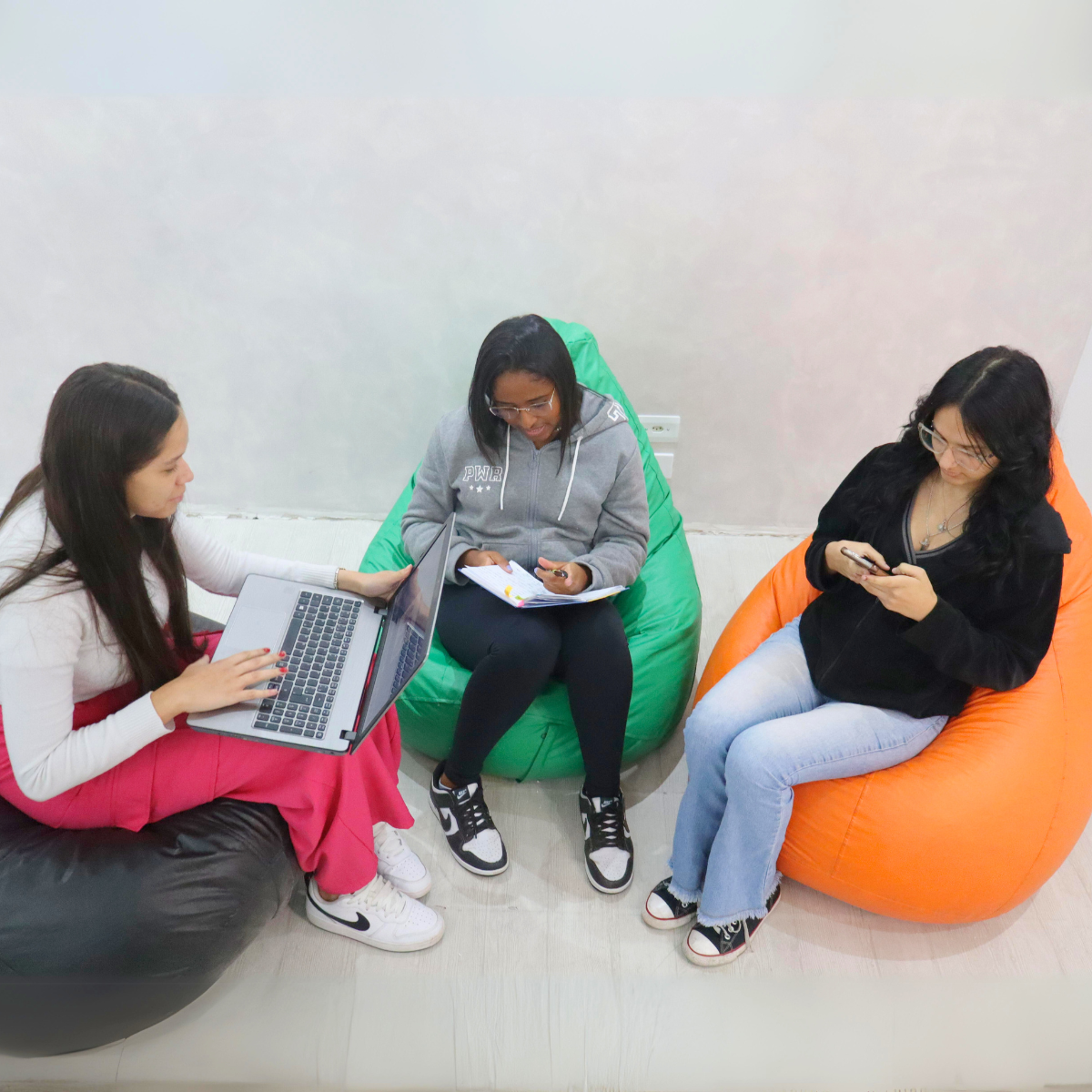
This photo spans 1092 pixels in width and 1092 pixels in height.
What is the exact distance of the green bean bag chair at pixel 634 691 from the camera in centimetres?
186

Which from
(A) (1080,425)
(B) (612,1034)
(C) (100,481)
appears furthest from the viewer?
(A) (1080,425)

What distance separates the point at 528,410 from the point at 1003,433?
847mm

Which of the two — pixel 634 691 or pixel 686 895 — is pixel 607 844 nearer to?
pixel 686 895

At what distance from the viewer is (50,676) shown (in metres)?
1.24

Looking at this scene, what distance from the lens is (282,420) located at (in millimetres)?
2631

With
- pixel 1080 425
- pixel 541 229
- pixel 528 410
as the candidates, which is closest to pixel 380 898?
pixel 528 410

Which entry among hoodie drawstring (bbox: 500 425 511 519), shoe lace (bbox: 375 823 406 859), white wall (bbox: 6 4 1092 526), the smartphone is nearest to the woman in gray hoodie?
hoodie drawstring (bbox: 500 425 511 519)

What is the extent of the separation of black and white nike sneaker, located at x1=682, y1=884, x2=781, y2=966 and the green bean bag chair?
1.36 feet

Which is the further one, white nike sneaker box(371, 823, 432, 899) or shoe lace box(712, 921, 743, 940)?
white nike sneaker box(371, 823, 432, 899)

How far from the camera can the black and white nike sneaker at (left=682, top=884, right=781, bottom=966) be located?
A: 1628mm

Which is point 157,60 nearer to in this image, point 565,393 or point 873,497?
point 565,393

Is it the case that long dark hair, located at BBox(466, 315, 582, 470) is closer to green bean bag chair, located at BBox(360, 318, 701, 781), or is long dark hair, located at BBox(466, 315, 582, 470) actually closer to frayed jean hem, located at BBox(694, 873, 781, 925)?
green bean bag chair, located at BBox(360, 318, 701, 781)

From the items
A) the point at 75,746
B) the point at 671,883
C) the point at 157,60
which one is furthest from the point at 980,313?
the point at 75,746

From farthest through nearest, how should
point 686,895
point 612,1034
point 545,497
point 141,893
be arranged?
point 545,497 < point 686,895 < point 141,893 < point 612,1034
